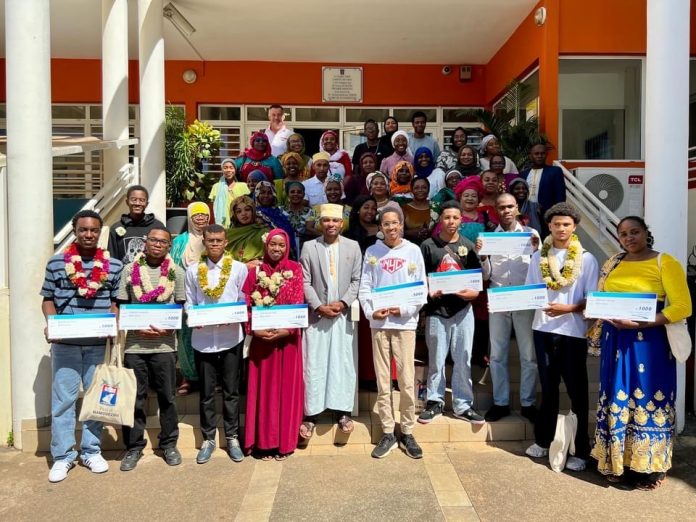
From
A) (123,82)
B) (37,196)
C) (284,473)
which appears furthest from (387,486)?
(123,82)

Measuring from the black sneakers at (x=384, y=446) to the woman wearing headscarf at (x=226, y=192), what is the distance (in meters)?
3.68

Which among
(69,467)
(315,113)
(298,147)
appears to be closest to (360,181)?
(298,147)

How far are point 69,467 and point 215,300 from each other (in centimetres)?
184

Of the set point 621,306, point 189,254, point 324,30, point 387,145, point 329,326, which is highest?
point 324,30

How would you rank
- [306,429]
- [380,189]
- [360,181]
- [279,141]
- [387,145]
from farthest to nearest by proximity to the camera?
1. [279,141]
2. [387,145]
3. [360,181]
4. [380,189]
5. [306,429]

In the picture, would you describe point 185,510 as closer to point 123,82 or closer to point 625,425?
point 625,425

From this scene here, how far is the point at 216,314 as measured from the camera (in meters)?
4.51

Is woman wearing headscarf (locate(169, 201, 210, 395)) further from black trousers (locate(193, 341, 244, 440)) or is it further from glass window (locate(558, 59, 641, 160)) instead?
glass window (locate(558, 59, 641, 160))

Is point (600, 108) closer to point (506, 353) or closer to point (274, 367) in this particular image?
point (506, 353)

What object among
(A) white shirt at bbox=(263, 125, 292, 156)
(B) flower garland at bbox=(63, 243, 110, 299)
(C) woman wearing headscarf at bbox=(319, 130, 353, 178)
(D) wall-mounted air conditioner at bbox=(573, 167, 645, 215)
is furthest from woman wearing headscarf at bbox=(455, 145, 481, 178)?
(B) flower garland at bbox=(63, 243, 110, 299)

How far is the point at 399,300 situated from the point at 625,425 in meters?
1.95

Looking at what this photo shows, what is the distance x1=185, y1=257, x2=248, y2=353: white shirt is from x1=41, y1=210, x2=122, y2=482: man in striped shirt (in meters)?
0.62

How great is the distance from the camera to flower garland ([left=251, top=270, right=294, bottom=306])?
15.1 ft

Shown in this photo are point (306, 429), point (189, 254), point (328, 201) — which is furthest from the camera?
point (328, 201)
